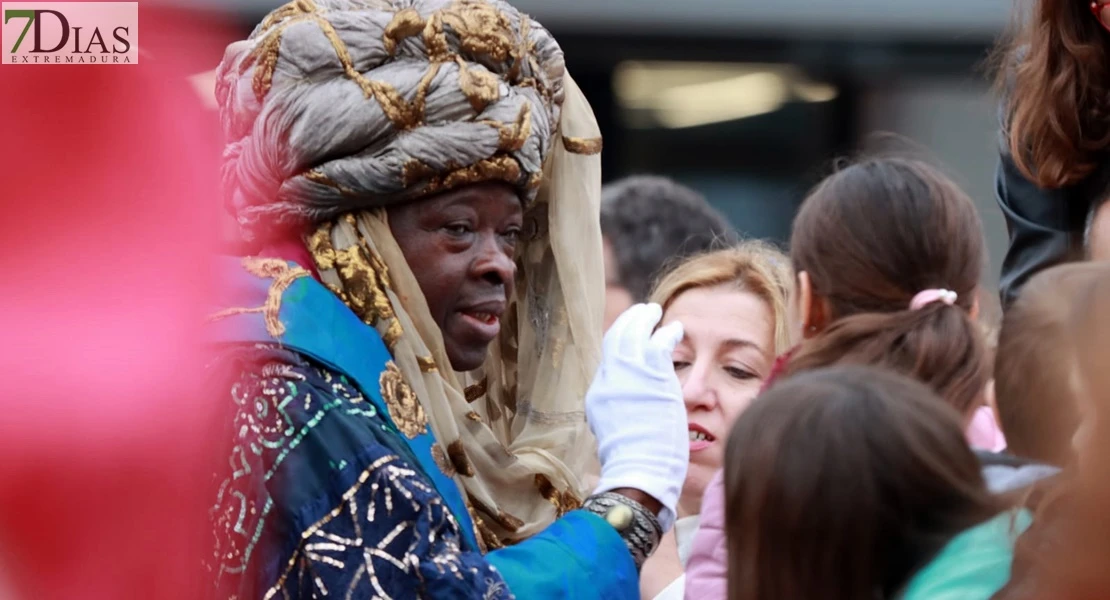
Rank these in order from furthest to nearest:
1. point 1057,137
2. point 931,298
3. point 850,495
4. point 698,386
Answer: point 698,386, point 1057,137, point 931,298, point 850,495

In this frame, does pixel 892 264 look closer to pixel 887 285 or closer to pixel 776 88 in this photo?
pixel 887 285

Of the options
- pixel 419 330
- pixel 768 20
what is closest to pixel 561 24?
pixel 768 20

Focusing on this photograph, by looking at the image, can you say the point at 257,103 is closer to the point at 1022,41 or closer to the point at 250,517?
the point at 250,517

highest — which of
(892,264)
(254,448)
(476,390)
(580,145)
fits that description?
(580,145)

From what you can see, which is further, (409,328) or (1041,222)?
(1041,222)

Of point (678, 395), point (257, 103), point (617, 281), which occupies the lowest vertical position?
point (617, 281)

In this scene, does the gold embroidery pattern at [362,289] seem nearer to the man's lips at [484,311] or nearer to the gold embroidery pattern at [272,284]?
the gold embroidery pattern at [272,284]

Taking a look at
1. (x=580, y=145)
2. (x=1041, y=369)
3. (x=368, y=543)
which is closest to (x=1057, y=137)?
(x=580, y=145)

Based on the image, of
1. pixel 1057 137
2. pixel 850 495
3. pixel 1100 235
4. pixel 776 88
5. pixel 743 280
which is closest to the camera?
pixel 850 495

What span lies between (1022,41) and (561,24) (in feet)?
13.9

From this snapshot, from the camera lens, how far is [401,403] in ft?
7.66

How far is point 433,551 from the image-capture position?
212cm

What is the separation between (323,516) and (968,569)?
853 millimetres

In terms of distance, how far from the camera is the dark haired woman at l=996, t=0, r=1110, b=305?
2625 millimetres
